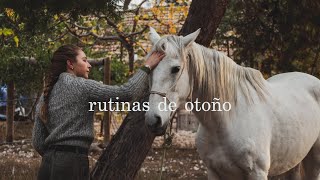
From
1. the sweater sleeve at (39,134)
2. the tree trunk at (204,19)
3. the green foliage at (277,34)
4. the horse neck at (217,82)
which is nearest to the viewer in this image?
the sweater sleeve at (39,134)

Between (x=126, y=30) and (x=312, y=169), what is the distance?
25.4ft

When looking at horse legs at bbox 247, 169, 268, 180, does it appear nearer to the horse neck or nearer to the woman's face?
the horse neck

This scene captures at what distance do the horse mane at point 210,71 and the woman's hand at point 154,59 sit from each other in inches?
1.3

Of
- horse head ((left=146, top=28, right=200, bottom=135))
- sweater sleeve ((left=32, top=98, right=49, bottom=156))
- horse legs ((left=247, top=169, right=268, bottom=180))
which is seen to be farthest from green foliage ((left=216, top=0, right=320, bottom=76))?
sweater sleeve ((left=32, top=98, right=49, bottom=156))

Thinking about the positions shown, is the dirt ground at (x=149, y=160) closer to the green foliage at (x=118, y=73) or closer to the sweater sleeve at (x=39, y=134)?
the green foliage at (x=118, y=73)

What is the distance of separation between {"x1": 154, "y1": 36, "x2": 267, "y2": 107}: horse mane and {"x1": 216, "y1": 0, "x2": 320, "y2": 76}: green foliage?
9.59ft

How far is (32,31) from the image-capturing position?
465cm

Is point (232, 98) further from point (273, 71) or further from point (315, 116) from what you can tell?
point (273, 71)

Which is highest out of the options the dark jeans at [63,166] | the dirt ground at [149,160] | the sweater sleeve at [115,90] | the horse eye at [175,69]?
the horse eye at [175,69]

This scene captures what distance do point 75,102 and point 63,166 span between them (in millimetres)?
372

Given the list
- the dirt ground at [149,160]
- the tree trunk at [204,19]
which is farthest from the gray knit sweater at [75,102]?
the dirt ground at [149,160]

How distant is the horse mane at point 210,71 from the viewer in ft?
10.1

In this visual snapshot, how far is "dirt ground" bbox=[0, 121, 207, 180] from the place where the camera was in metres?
5.93

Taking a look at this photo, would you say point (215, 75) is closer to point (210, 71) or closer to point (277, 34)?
point (210, 71)
